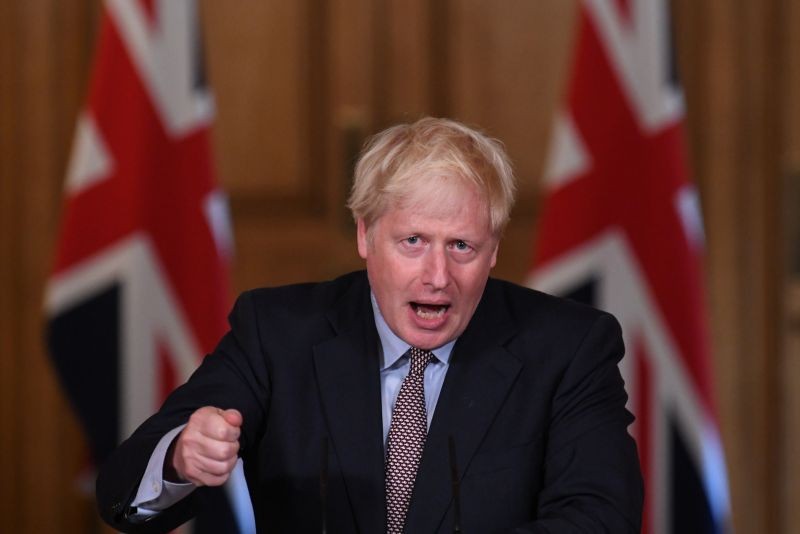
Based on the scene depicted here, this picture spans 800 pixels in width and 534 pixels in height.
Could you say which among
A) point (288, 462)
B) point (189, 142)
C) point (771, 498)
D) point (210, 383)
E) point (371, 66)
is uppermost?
point (371, 66)

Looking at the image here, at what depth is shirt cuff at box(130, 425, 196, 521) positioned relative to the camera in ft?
5.85

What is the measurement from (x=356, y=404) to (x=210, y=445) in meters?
0.40

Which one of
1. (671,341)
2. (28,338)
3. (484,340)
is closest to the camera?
(484,340)

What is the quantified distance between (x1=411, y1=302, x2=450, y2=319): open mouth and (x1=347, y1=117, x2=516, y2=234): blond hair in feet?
0.50

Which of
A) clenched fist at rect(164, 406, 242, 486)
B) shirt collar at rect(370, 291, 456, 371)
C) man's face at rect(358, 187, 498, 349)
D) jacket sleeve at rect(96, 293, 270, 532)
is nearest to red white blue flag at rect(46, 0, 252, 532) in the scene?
jacket sleeve at rect(96, 293, 270, 532)

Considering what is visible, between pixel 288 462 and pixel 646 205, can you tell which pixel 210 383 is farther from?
pixel 646 205

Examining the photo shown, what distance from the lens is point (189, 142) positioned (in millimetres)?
3627

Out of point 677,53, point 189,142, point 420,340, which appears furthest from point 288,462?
point 677,53

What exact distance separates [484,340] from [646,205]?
1708 millimetres

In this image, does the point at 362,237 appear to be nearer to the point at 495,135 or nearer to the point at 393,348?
the point at 393,348

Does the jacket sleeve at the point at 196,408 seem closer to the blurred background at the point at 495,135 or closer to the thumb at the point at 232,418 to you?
the thumb at the point at 232,418

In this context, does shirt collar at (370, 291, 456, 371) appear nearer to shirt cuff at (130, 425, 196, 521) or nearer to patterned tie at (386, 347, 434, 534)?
patterned tie at (386, 347, 434, 534)

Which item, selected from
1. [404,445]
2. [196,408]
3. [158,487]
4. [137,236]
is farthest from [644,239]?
[158,487]

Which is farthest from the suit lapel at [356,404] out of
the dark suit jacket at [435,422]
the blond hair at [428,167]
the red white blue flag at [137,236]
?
the red white blue flag at [137,236]
